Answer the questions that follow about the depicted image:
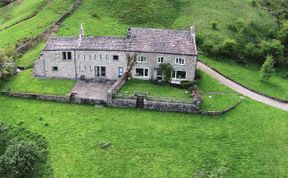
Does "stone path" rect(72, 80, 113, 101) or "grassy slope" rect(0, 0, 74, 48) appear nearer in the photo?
"stone path" rect(72, 80, 113, 101)

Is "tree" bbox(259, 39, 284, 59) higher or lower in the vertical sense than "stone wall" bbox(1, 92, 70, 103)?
higher

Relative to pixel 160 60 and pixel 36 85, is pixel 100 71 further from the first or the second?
pixel 36 85

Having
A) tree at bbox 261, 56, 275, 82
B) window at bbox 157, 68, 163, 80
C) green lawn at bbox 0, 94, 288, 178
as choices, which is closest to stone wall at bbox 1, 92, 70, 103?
green lawn at bbox 0, 94, 288, 178

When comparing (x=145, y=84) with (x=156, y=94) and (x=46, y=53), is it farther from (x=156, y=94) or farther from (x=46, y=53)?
(x=46, y=53)

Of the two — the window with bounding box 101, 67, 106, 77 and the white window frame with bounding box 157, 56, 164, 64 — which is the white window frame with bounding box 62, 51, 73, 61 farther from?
the white window frame with bounding box 157, 56, 164, 64

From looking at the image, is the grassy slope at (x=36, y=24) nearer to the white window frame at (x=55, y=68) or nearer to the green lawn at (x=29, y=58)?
the green lawn at (x=29, y=58)

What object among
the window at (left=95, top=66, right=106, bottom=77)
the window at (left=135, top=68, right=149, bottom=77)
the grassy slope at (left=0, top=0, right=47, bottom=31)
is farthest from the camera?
the grassy slope at (left=0, top=0, right=47, bottom=31)
